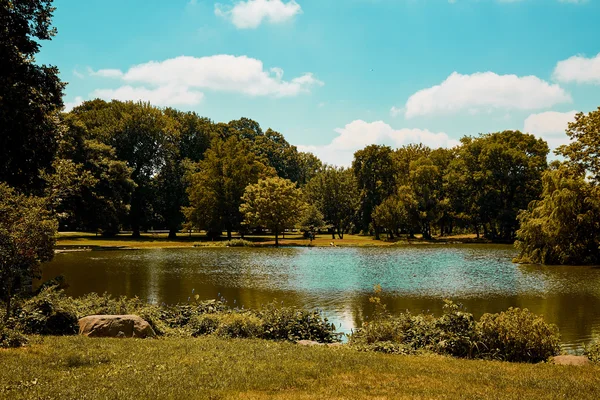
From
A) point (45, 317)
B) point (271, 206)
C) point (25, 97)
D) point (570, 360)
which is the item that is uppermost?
point (25, 97)

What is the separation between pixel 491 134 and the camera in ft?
256

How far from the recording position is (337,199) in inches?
3378

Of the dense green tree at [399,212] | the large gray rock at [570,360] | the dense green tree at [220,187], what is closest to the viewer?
the large gray rock at [570,360]

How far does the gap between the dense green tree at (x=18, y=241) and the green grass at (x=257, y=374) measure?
6.31 feet

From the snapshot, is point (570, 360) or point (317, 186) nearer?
point (570, 360)

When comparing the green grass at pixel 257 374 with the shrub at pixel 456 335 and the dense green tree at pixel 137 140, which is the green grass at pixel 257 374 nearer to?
the shrub at pixel 456 335

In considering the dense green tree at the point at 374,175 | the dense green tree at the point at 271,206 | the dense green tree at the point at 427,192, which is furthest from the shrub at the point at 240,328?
the dense green tree at the point at 374,175

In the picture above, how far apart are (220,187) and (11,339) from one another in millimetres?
60632

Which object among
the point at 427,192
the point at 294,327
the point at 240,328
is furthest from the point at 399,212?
the point at 240,328

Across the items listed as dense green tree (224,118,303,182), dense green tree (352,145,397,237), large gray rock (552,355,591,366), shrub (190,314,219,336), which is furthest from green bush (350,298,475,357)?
dense green tree (224,118,303,182)

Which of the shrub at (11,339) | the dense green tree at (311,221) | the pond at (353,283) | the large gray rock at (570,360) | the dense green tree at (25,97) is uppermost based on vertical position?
the dense green tree at (25,97)

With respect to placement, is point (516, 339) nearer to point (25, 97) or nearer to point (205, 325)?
point (205, 325)

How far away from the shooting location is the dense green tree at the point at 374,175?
8300cm

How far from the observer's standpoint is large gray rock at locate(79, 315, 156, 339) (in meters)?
12.1
